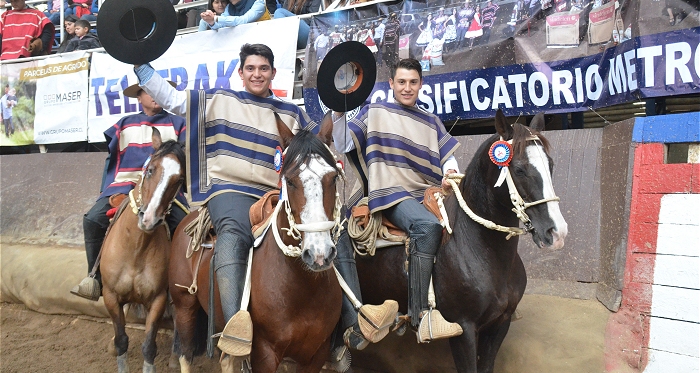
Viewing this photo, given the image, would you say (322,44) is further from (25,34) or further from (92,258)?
(25,34)

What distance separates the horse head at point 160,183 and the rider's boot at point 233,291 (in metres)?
0.91

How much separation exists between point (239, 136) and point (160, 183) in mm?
774

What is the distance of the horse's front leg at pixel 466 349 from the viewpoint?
395cm

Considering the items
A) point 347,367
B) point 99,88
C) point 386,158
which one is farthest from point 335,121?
point 99,88

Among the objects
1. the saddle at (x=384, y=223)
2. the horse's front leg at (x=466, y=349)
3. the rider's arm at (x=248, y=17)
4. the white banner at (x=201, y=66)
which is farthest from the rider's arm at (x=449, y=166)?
the rider's arm at (x=248, y=17)

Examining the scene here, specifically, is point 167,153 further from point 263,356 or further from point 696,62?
point 696,62

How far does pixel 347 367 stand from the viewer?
399cm

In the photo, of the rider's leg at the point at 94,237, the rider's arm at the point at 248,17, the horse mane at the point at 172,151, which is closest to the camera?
the horse mane at the point at 172,151

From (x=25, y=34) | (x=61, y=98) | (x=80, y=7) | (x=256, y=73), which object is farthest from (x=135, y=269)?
(x=80, y=7)

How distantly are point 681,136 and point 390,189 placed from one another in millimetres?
2271

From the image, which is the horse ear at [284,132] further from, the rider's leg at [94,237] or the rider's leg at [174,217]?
the rider's leg at [94,237]

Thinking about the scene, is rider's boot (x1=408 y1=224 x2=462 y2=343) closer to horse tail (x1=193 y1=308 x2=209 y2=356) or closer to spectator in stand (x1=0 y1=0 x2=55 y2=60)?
horse tail (x1=193 y1=308 x2=209 y2=356)

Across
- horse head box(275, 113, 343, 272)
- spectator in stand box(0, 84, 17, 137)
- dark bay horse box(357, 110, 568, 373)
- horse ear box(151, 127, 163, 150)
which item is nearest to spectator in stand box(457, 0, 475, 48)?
dark bay horse box(357, 110, 568, 373)

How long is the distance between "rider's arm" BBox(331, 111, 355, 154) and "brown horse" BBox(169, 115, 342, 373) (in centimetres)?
76
